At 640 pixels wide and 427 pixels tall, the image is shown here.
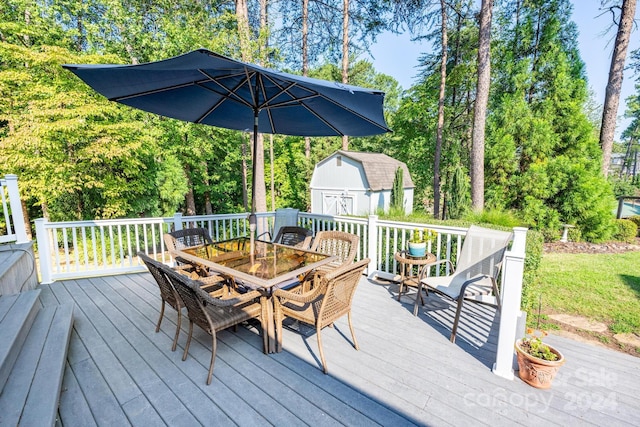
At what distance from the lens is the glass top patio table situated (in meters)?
2.49

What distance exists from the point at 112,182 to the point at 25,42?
4.37 meters

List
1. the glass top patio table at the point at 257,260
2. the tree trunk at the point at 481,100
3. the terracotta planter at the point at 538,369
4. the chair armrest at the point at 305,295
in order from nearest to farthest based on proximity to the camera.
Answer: the terracotta planter at the point at 538,369 < the chair armrest at the point at 305,295 < the glass top patio table at the point at 257,260 < the tree trunk at the point at 481,100

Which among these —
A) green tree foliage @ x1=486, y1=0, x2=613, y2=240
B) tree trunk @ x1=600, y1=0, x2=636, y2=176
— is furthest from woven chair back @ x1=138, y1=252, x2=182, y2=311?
tree trunk @ x1=600, y1=0, x2=636, y2=176

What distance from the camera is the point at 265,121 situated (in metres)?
4.24

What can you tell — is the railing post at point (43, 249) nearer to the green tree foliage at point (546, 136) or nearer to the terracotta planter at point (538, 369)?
the terracotta planter at point (538, 369)

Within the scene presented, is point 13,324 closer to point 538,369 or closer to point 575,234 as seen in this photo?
point 538,369

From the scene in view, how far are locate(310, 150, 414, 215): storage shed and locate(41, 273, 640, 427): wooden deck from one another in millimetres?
9052

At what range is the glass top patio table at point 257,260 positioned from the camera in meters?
2.49

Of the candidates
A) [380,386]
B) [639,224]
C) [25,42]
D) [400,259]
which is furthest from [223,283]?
[639,224]

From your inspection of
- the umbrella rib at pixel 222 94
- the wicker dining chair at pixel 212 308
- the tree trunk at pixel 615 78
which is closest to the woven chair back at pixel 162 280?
the wicker dining chair at pixel 212 308

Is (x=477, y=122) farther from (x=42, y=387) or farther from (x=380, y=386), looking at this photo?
(x=42, y=387)

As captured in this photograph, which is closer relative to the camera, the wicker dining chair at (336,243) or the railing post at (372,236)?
the wicker dining chair at (336,243)

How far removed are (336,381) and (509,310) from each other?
1435 millimetres

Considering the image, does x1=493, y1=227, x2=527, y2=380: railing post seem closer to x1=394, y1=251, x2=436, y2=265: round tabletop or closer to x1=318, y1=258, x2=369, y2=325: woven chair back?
x1=318, y1=258, x2=369, y2=325: woven chair back
